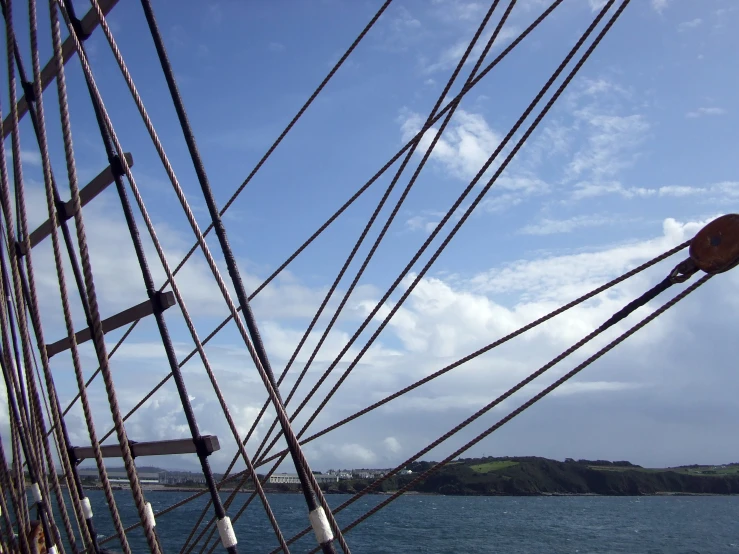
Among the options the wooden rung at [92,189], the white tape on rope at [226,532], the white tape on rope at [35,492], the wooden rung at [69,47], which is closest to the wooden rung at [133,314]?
the wooden rung at [92,189]

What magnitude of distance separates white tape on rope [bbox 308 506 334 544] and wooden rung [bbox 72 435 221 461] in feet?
3.54

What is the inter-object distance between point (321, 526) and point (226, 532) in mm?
837

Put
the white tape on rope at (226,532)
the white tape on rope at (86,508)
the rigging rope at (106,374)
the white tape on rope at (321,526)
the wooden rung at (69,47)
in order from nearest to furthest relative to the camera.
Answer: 1. the white tape on rope at (321,526)
2. the rigging rope at (106,374)
3. the white tape on rope at (226,532)
4. the wooden rung at (69,47)
5. the white tape on rope at (86,508)

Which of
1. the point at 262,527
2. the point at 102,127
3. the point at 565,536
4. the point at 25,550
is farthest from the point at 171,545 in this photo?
the point at 102,127

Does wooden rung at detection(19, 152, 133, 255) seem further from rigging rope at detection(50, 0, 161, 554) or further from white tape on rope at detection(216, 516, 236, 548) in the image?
white tape on rope at detection(216, 516, 236, 548)

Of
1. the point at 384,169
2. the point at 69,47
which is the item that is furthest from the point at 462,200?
the point at 69,47

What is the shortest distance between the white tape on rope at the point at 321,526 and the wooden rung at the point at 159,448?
3.54 feet

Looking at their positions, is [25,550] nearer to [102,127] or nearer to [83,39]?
[102,127]

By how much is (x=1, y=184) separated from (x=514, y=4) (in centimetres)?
393

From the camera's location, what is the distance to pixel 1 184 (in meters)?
5.52

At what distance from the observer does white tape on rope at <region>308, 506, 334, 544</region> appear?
11.1ft

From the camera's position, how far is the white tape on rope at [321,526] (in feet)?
11.1

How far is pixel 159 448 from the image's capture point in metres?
5.10

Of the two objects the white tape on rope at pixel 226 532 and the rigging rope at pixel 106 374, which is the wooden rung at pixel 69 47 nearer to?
the rigging rope at pixel 106 374
